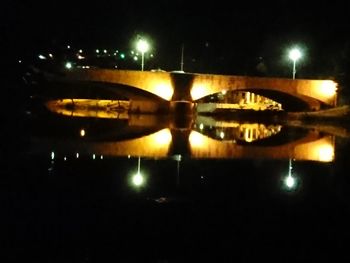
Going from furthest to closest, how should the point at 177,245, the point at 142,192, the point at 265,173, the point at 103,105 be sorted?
the point at 103,105 → the point at 265,173 → the point at 142,192 → the point at 177,245

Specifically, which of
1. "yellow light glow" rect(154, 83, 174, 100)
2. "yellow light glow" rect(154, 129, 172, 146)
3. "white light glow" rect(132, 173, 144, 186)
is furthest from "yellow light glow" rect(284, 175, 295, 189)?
"yellow light glow" rect(154, 83, 174, 100)

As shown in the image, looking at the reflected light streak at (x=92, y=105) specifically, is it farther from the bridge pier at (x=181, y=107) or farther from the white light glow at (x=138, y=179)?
the white light glow at (x=138, y=179)

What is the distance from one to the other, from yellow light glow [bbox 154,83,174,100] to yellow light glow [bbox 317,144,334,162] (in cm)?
2938

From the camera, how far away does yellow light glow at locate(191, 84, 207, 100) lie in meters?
59.0

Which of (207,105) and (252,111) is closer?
(252,111)

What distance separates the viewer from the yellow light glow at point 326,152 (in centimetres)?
2315

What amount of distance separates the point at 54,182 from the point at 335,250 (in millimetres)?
6862

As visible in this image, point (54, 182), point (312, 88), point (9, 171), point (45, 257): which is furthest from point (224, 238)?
point (312, 88)

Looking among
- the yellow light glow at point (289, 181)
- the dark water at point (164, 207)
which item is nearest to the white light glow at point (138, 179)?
the dark water at point (164, 207)

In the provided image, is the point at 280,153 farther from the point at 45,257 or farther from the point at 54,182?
the point at 45,257

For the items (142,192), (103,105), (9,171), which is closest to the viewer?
(142,192)

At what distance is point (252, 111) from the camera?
61.1 m

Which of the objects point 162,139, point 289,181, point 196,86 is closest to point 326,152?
point 162,139

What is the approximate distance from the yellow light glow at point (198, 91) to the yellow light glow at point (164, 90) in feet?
6.43
